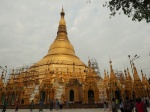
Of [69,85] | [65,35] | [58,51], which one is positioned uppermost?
[65,35]

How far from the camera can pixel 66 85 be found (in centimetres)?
3344

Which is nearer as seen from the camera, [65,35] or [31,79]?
[31,79]

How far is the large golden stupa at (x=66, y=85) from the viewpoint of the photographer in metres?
31.4

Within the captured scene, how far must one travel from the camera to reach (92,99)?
30.9 meters

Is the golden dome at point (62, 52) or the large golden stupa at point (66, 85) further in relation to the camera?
the golden dome at point (62, 52)

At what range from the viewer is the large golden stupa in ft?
103

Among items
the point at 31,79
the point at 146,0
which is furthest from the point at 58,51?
the point at 146,0

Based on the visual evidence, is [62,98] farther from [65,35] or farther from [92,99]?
→ [65,35]

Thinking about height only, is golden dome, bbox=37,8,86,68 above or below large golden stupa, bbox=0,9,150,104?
above

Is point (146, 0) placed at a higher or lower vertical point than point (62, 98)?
higher

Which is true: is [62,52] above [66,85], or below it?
above

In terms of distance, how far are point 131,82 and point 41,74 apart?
23299 millimetres

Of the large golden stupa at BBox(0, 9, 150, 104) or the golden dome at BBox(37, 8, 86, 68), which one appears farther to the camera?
the golden dome at BBox(37, 8, 86, 68)

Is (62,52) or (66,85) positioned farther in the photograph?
(62,52)
